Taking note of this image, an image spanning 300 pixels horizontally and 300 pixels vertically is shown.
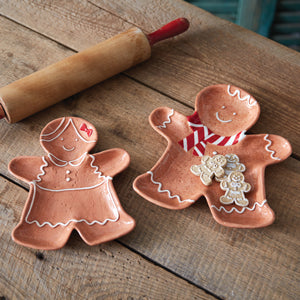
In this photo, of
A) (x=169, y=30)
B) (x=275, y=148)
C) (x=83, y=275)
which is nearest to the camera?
(x=83, y=275)

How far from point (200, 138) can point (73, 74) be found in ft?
1.04

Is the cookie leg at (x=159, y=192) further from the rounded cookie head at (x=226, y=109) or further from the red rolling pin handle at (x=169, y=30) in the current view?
the red rolling pin handle at (x=169, y=30)

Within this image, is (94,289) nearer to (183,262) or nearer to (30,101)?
(183,262)

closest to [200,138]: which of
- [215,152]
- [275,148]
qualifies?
[215,152]

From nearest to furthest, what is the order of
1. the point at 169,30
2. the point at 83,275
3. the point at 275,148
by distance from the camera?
the point at 83,275 → the point at 275,148 → the point at 169,30

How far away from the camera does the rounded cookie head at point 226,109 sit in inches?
32.6

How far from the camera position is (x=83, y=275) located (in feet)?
2.24

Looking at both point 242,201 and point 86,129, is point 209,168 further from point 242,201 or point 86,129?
point 86,129

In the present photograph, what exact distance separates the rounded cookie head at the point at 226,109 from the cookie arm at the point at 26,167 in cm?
36

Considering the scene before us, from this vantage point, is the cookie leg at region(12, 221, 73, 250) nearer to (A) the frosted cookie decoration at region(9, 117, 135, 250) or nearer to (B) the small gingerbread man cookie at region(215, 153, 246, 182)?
(A) the frosted cookie decoration at region(9, 117, 135, 250)

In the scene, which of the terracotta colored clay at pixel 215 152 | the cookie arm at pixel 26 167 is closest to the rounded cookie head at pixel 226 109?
the terracotta colored clay at pixel 215 152

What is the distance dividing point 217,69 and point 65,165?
43cm

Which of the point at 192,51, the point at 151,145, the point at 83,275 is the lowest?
the point at 83,275

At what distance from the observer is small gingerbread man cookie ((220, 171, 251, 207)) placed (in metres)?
0.72
